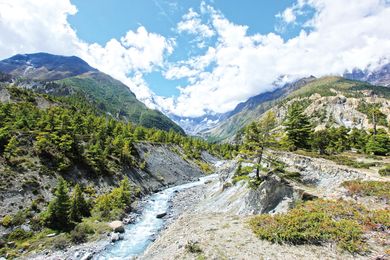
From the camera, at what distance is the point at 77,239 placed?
124ft

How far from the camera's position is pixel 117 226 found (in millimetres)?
42406

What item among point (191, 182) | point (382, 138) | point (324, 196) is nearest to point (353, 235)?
point (324, 196)

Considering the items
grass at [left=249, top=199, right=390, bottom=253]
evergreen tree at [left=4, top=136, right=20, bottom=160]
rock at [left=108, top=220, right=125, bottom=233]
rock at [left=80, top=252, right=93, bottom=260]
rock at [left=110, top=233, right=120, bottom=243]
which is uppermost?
evergreen tree at [left=4, top=136, right=20, bottom=160]

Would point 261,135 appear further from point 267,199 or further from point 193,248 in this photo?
point 193,248

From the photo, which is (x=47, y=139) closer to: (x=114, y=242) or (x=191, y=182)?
(x=114, y=242)

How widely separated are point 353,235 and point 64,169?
54.8m

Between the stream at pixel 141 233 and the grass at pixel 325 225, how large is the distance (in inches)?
827

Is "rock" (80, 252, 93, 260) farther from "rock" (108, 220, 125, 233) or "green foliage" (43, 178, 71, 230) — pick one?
"green foliage" (43, 178, 71, 230)

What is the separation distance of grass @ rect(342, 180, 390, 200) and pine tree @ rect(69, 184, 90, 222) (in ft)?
128

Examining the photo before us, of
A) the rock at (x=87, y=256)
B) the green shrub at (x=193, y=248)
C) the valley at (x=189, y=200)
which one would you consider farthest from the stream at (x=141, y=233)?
the green shrub at (x=193, y=248)

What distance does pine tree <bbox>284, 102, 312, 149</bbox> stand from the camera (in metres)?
52.3

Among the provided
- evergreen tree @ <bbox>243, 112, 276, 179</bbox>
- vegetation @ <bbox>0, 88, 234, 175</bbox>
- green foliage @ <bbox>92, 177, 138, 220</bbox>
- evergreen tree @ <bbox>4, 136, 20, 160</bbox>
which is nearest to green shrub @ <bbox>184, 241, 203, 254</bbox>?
evergreen tree @ <bbox>243, 112, 276, 179</bbox>

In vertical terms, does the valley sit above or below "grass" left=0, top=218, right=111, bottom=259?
above

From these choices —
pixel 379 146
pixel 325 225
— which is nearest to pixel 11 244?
pixel 325 225
